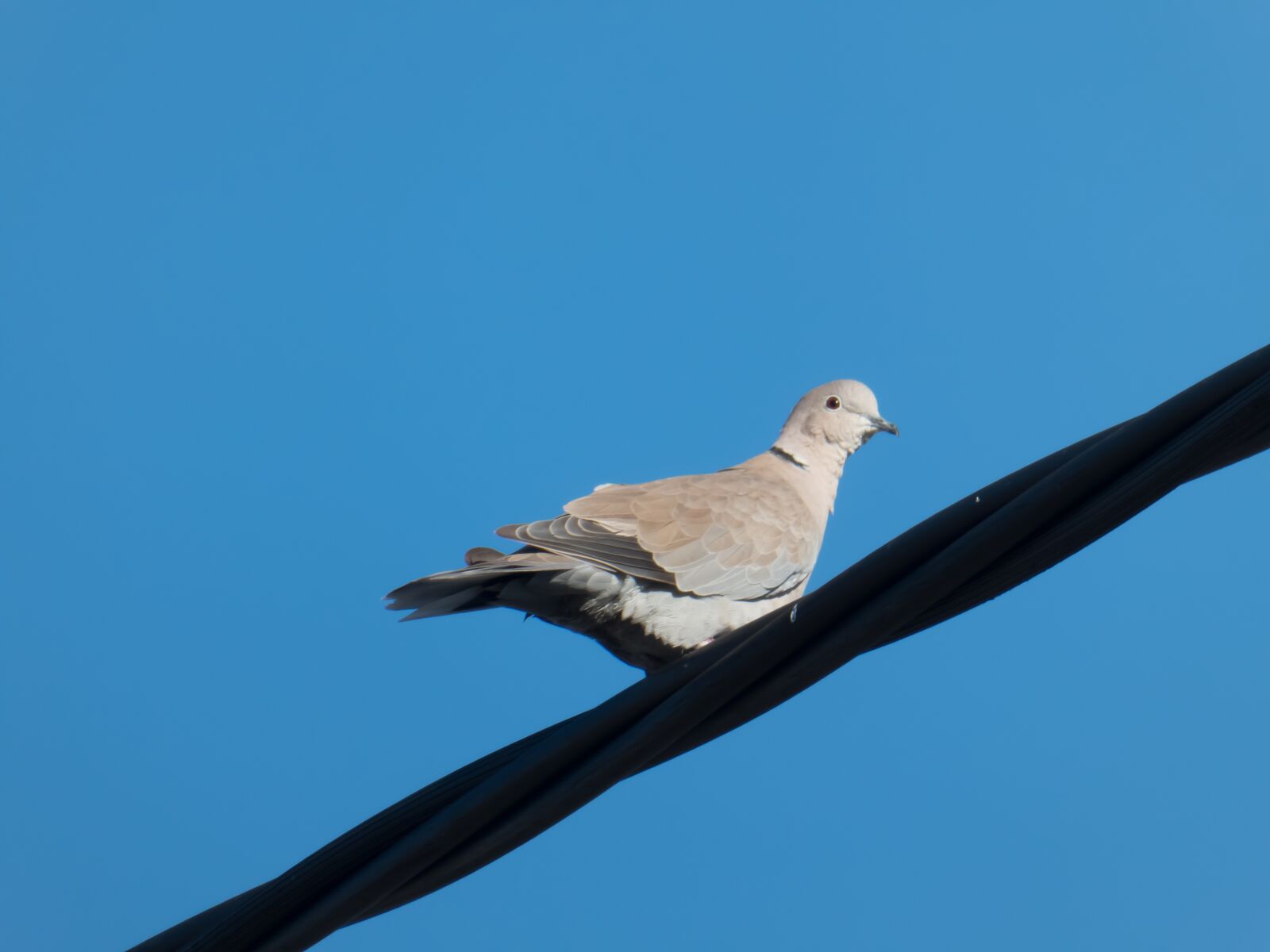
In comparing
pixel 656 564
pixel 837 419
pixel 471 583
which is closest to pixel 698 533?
pixel 656 564

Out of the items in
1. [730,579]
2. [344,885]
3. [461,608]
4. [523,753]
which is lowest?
[344,885]

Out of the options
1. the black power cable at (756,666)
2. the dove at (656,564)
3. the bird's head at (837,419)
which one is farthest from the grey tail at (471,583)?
the bird's head at (837,419)

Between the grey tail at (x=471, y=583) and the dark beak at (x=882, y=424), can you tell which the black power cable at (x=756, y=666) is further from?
the dark beak at (x=882, y=424)

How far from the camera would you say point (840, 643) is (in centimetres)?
203

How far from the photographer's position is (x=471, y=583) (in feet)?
12.0

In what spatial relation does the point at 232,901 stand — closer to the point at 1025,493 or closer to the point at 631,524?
the point at 1025,493

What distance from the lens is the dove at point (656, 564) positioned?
3830 millimetres

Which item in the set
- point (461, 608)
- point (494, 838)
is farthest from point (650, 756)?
point (461, 608)

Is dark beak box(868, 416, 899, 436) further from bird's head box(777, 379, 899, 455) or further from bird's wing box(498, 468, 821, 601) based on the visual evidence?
bird's wing box(498, 468, 821, 601)

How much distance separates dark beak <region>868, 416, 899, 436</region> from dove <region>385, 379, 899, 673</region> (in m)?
0.58

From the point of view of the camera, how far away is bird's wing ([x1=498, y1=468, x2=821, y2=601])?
417 centimetres

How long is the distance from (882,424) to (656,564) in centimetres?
221

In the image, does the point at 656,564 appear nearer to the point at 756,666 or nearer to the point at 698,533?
the point at 698,533

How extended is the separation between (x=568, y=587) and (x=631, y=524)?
18.4 inches
